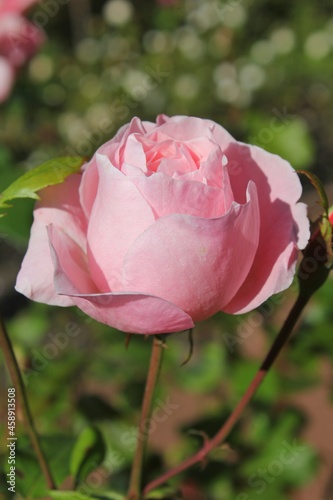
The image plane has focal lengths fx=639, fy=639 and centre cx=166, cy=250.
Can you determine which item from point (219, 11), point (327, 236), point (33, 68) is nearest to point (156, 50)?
point (219, 11)

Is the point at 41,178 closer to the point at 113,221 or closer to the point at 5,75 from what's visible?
the point at 113,221

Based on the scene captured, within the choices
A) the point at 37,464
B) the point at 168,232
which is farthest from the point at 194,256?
the point at 37,464

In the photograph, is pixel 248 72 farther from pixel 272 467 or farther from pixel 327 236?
pixel 327 236

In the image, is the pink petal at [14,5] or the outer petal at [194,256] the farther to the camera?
the pink petal at [14,5]

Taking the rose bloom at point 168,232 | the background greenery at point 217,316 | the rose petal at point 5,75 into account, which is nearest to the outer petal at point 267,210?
the rose bloom at point 168,232

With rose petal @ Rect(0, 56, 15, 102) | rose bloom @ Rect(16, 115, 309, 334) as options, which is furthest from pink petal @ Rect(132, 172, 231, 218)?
rose petal @ Rect(0, 56, 15, 102)

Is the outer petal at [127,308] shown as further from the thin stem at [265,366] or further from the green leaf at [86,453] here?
the green leaf at [86,453]
